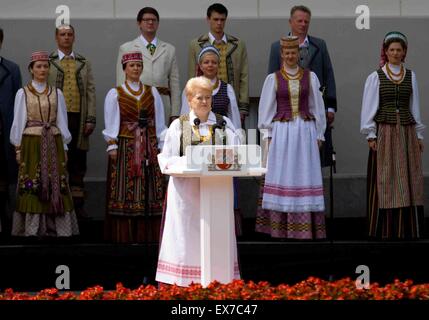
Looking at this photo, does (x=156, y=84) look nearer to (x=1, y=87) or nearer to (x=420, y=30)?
(x=1, y=87)

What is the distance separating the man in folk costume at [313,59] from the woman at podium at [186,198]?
2.86 metres

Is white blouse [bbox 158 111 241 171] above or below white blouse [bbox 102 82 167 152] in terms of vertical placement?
below

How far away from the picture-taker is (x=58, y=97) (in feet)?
37.9

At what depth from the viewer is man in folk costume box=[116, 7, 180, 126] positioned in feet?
39.2

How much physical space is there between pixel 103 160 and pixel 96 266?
296cm

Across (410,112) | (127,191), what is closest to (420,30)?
(410,112)

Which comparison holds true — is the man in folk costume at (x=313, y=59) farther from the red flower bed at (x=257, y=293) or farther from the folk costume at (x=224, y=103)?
the red flower bed at (x=257, y=293)

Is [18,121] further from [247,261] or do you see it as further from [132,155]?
[247,261]

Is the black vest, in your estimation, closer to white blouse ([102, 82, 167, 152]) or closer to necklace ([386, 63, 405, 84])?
necklace ([386, 63, 405, 84])

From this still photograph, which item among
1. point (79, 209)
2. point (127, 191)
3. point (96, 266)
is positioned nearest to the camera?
point (96, 266)

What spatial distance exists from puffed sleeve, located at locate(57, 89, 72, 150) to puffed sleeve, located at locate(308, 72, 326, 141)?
1952mm

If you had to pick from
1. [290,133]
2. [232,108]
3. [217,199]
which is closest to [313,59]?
[290,133]

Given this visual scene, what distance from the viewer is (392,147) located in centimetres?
1156

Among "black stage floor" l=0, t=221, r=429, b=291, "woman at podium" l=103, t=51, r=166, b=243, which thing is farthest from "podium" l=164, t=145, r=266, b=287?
"woman at podium" l=103, t=51, r=166, b=243
